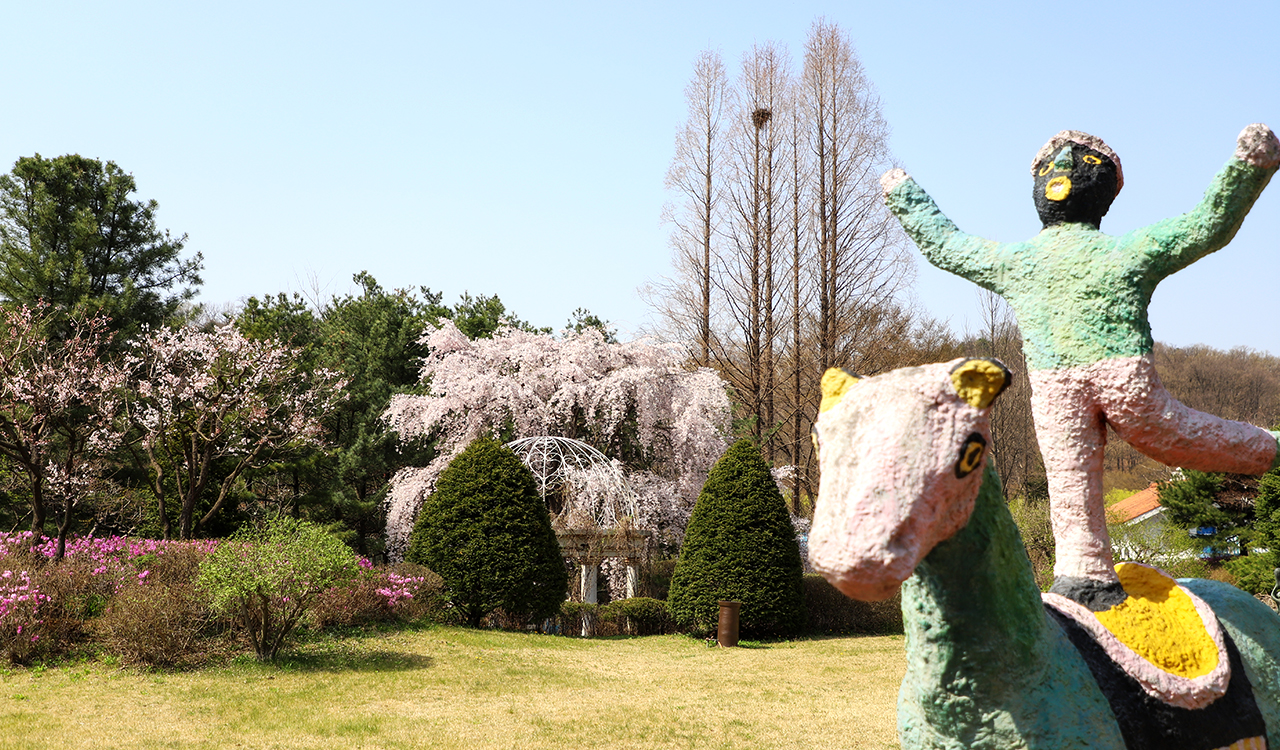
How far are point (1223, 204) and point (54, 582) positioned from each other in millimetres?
10707

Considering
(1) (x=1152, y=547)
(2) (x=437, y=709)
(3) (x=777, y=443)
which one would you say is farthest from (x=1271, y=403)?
(2) (x=437, y=709)

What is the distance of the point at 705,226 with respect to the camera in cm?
2250

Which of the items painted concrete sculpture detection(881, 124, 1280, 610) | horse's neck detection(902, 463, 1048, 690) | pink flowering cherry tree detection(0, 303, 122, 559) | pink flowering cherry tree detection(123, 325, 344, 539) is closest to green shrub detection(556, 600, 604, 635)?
pink flowering cherry tree detection(123, 325, 344, 539)

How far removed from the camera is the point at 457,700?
26.7ft

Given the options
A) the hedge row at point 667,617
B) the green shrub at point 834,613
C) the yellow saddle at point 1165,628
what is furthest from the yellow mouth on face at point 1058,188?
the green shrub at point 834,613

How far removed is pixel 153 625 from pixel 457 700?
10.5 ft

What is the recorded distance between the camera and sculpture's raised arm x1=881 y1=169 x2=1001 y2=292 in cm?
328

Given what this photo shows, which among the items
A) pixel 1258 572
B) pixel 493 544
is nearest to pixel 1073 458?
pixel 493 544

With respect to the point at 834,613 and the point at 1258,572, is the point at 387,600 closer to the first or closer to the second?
the point at 834,613

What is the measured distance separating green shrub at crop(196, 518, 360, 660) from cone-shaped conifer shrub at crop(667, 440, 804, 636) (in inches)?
203

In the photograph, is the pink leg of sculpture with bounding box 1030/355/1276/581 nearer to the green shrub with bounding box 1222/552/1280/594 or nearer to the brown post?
the brown post

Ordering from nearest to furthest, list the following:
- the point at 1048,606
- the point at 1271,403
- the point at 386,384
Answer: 1. the point at 1048,606
2. the point at 386,384
3. the point at 1271,403

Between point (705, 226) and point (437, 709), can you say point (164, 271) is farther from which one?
point (437, 709)

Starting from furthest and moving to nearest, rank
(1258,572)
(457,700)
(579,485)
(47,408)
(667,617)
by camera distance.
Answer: (579,485) → (667,617) → (1258,572) → (47,408) → (457,700)
